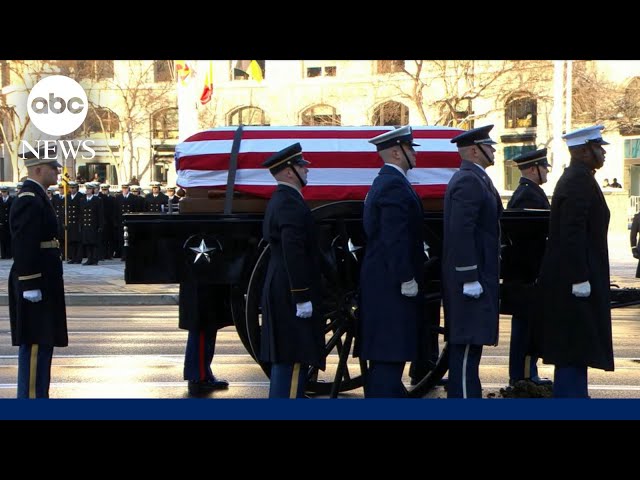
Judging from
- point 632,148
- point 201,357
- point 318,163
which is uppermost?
point 632,148

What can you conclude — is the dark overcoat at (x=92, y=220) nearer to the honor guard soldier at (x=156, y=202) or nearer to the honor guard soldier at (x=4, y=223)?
the honor guard soldier at (x=156, y=202)

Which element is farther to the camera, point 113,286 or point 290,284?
point 113,286

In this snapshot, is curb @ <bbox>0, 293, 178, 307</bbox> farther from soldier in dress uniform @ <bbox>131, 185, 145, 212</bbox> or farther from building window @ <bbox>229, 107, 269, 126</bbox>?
building window @ <bbox>229, 107, 269, 126</bbox>

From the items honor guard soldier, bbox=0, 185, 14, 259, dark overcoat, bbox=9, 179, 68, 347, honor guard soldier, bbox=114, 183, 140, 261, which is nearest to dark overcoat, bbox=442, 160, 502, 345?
dark overcoat, bbox=9, 179, 68, 347

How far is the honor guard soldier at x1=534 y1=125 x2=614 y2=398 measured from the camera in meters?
6.04

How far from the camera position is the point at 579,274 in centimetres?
601

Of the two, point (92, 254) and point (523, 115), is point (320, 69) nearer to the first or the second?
point (523, 115)

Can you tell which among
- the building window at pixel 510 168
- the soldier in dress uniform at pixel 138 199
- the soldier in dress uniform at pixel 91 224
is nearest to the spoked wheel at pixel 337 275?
the soldier in dress uniform at pixel 91 224

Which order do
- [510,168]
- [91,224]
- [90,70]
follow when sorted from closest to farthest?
1. [91,224]
2. [90,70]
3. [510,168]

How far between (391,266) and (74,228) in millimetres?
17588

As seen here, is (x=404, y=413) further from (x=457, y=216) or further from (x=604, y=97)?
(x=604, y=97)

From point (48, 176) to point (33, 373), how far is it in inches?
44.6

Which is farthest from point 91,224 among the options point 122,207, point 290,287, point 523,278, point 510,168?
point 510,168
